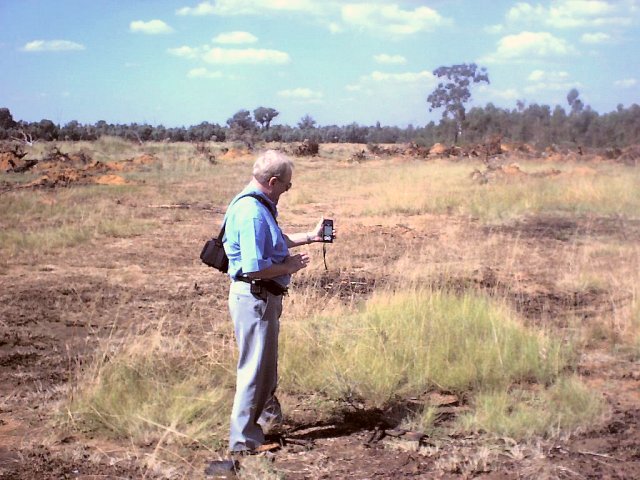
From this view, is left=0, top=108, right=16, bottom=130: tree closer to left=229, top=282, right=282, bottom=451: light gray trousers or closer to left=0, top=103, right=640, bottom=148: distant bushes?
left=0, top=103, right=640, bottom=148: distant bushes

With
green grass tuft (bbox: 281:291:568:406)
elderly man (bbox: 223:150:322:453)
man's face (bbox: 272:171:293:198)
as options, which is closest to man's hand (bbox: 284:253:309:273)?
elderly man (bbox: 223:150:322:453)

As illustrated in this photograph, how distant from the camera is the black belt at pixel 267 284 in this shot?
391 cm

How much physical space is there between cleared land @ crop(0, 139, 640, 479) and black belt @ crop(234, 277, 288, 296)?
954 millimetres

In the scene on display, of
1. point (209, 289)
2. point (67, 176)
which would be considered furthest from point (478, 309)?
point (67, 176)

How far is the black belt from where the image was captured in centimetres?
391

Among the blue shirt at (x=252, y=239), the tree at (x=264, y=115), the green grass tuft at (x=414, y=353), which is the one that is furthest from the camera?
the tree at (x=264, y=115)

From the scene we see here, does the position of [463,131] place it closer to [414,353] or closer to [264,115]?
[264,115]

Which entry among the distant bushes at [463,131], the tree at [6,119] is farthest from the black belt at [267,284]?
the tree at [6,119]

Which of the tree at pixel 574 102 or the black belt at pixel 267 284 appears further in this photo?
the tree at pixel 574 102

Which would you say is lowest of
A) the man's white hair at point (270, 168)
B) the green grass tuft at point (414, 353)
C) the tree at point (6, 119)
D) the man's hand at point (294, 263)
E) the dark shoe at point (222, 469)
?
the dark shoe at point (222, 469)

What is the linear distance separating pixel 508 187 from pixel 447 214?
369cm

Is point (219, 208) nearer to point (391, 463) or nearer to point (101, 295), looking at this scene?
point (101, 295)

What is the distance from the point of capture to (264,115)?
59.6 meters

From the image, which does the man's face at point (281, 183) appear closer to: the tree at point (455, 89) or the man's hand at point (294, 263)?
the man's hand at point (294, 263)
